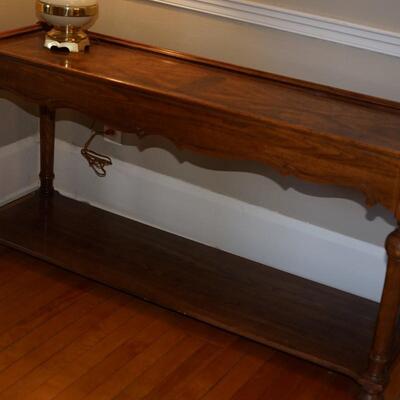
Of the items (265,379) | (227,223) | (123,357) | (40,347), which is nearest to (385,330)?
(265,379)

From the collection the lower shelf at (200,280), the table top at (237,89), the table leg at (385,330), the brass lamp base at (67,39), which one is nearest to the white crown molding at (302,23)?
the table top at (237,89)

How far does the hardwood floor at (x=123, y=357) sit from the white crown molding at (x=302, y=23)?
38.7 inches

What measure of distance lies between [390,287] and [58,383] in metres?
0.96

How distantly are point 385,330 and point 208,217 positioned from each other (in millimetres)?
948

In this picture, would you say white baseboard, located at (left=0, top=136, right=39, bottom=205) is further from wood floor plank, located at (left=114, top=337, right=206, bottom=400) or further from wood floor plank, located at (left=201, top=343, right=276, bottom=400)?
wood floor plank, located at (left=201, top=343, right=276, bottom=400)

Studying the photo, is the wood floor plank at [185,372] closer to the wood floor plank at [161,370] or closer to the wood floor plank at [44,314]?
the wood floor plank at [161,370]

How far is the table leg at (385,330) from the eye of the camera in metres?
2.11

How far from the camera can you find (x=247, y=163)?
2.81 m

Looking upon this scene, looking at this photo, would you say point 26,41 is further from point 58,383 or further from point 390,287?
point 390,287

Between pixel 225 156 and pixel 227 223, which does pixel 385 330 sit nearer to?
pixel 225 156

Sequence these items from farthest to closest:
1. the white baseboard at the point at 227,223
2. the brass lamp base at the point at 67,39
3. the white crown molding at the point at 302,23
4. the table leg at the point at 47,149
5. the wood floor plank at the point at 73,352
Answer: the table leg at the point at 47,149 → the white baseboard at the point at 227,223 → the brass lamp base at the point at 67,39 → the white crown molding at the point at 302,23 → the wood floor plank at the point at 73,352

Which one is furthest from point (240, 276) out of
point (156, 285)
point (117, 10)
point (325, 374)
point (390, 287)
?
point (117, 10)

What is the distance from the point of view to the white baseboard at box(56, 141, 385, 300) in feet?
8.95

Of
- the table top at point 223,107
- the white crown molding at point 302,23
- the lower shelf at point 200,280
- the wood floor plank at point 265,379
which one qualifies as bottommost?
the wood floor plank at point 265,379
